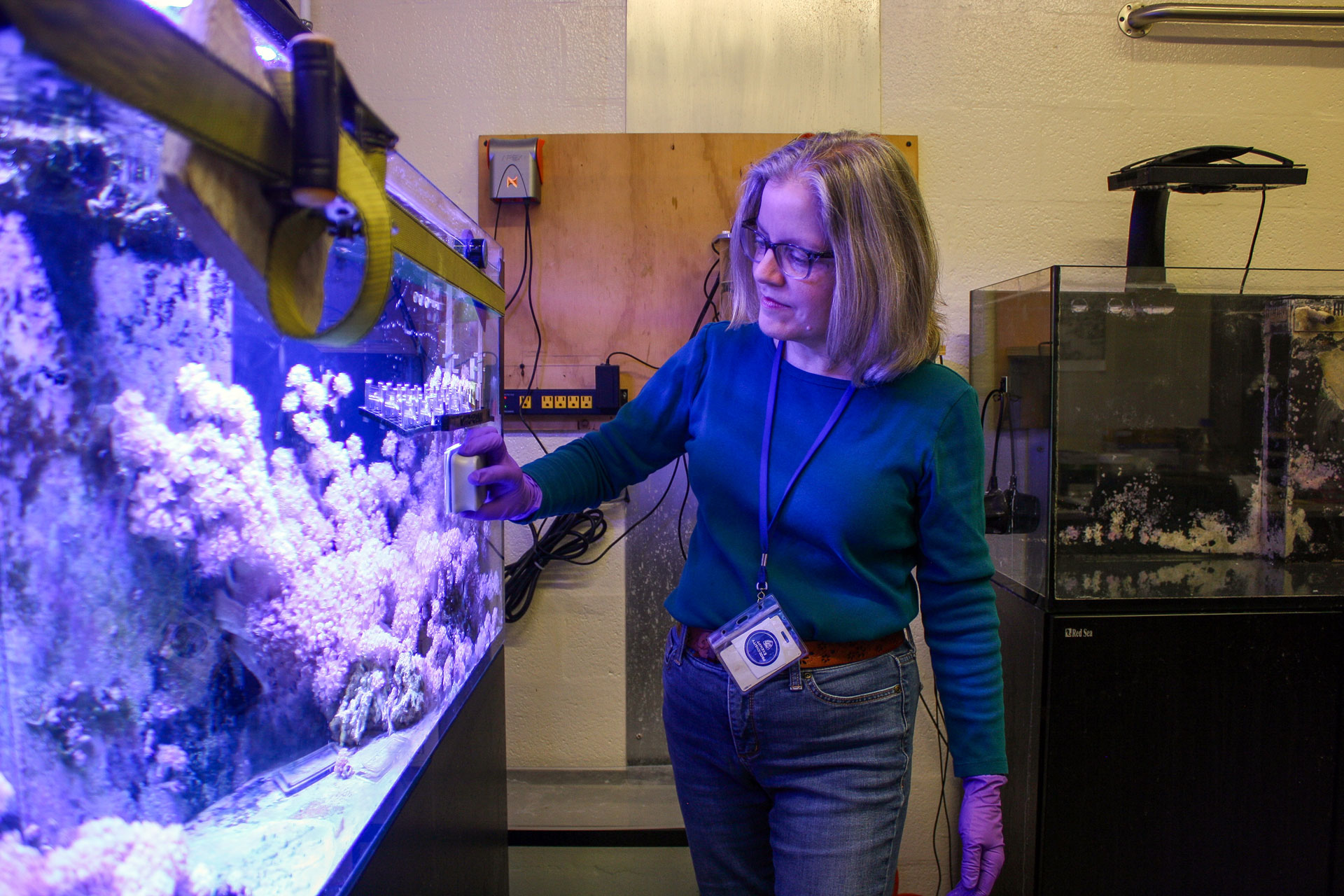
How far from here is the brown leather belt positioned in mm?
961

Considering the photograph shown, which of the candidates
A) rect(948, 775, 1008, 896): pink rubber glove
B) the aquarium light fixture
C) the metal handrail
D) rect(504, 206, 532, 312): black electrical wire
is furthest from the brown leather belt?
the metal handrail

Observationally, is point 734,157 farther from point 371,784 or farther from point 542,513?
point 371,784

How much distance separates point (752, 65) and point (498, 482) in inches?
62.0

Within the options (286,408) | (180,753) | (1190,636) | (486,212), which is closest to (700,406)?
(286,408)

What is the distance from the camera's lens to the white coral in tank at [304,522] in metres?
0.56

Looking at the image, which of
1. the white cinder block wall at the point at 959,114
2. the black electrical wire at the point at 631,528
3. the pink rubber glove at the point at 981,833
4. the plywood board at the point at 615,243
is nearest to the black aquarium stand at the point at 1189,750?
the white cinder block wall at the point at 959,114

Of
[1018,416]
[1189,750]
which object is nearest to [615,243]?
[1018,416]

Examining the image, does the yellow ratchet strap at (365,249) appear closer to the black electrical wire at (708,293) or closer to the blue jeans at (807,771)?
the blue jeans at (807,771)

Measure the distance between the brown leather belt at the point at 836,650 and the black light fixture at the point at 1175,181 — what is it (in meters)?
1.42

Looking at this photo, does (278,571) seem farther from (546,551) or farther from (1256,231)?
(1256,231)

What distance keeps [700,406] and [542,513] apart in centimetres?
28

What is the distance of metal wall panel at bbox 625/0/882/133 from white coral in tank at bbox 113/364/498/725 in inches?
55.7

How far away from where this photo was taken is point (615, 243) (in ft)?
6.63

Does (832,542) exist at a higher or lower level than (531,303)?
lower
